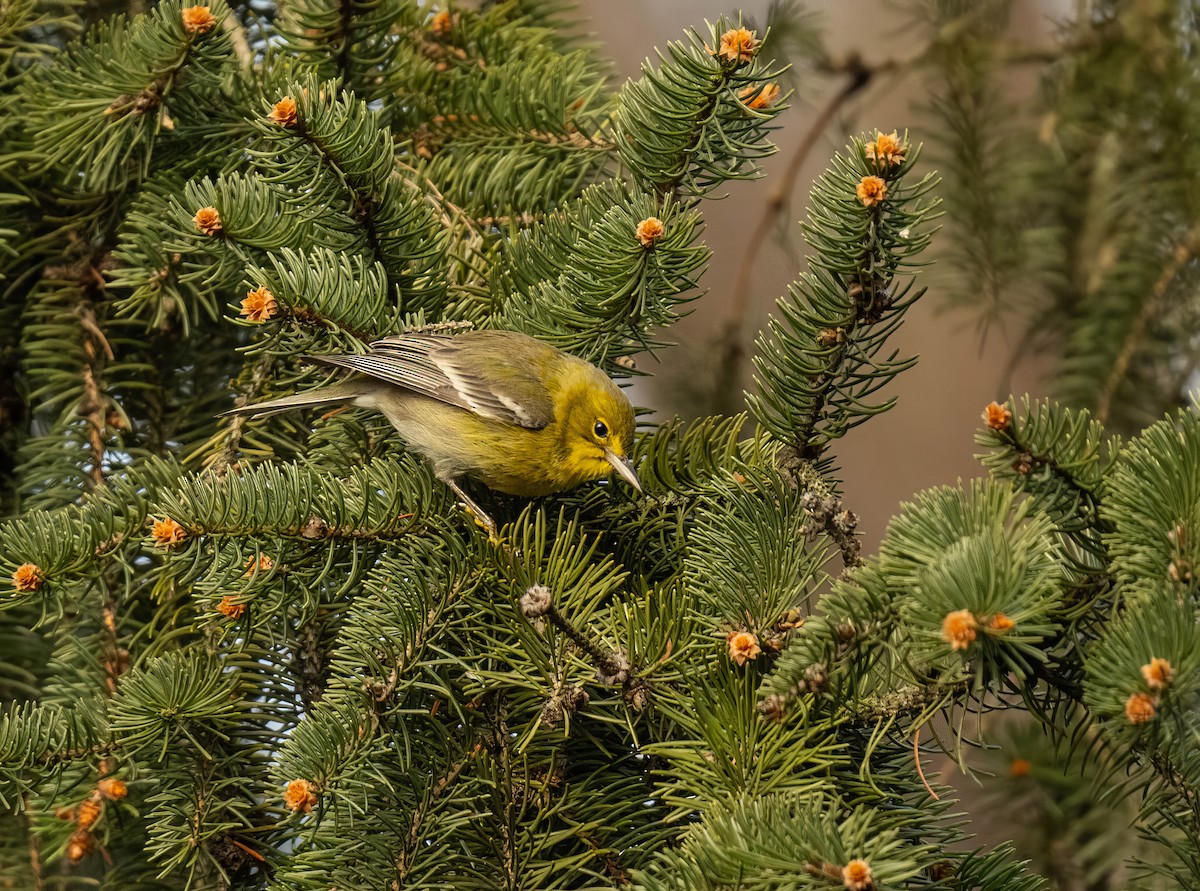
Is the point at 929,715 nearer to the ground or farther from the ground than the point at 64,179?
nearer to the ground

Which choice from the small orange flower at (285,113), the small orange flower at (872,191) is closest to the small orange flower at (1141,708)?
the small orange flower at (872,191)

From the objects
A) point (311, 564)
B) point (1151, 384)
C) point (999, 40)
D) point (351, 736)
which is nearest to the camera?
point (351, 736)

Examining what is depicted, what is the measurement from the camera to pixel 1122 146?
385cm

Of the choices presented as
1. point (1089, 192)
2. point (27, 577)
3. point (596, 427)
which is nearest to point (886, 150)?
point (596, 427)

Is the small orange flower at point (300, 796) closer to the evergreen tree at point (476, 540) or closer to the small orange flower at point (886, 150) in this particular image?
the evergreen tree at point (476, 540)

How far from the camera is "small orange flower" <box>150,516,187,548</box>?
2037 mm

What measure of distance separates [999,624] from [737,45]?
50.6 inches

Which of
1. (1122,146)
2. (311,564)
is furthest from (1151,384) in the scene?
(311,564)

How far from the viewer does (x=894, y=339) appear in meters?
6.56

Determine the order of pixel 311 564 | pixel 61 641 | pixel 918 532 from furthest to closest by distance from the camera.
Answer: pixel 61 641, pixel 311 564, pixel 918 532

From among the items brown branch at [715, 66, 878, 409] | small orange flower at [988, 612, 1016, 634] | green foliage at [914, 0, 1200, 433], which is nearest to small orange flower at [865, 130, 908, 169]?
small orange flower at [988, 612, 1016, 634]

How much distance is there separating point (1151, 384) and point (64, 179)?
3.55 m

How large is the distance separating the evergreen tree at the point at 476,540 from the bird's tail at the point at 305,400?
7 cm

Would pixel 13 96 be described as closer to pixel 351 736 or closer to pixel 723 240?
pixel 351 736
